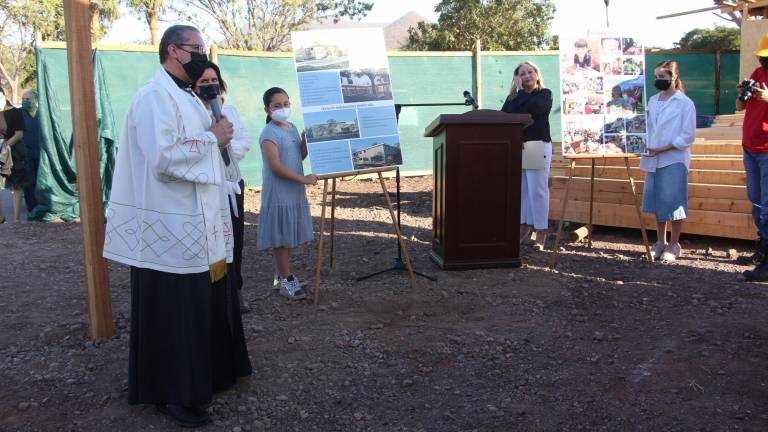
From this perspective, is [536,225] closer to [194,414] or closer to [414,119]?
[194,414]

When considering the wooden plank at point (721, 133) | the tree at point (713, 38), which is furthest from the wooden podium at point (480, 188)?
the tree at point (713, 38)

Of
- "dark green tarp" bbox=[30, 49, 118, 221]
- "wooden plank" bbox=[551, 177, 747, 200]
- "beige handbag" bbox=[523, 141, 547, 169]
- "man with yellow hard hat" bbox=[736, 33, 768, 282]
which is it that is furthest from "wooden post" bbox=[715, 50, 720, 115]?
"dark green tarp" bbox=[30, 49, 118, 221]

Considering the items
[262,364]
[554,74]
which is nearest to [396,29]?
[554,74]

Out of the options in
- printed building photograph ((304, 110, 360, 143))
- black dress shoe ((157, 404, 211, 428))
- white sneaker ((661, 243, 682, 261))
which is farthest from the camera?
white sneaker ((661, 243, 682, 261))

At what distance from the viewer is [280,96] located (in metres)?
4.86

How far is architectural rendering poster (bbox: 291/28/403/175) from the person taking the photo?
5086mm

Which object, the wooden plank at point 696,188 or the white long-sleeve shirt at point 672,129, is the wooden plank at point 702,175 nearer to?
the wooden plank at point 696,188

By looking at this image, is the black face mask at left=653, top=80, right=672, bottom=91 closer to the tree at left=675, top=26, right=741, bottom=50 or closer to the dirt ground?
the dirt ground

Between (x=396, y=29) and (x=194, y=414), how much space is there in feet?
473

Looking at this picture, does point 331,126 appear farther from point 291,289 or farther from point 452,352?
point 452,352

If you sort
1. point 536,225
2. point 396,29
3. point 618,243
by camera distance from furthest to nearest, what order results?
point 396,29
point 618,243
point 536,225

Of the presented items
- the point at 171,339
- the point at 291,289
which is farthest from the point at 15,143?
the point at 171,339

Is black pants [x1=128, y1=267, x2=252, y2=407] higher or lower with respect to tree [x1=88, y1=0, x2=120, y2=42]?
lower

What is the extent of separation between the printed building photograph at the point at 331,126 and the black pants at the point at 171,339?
219cm
